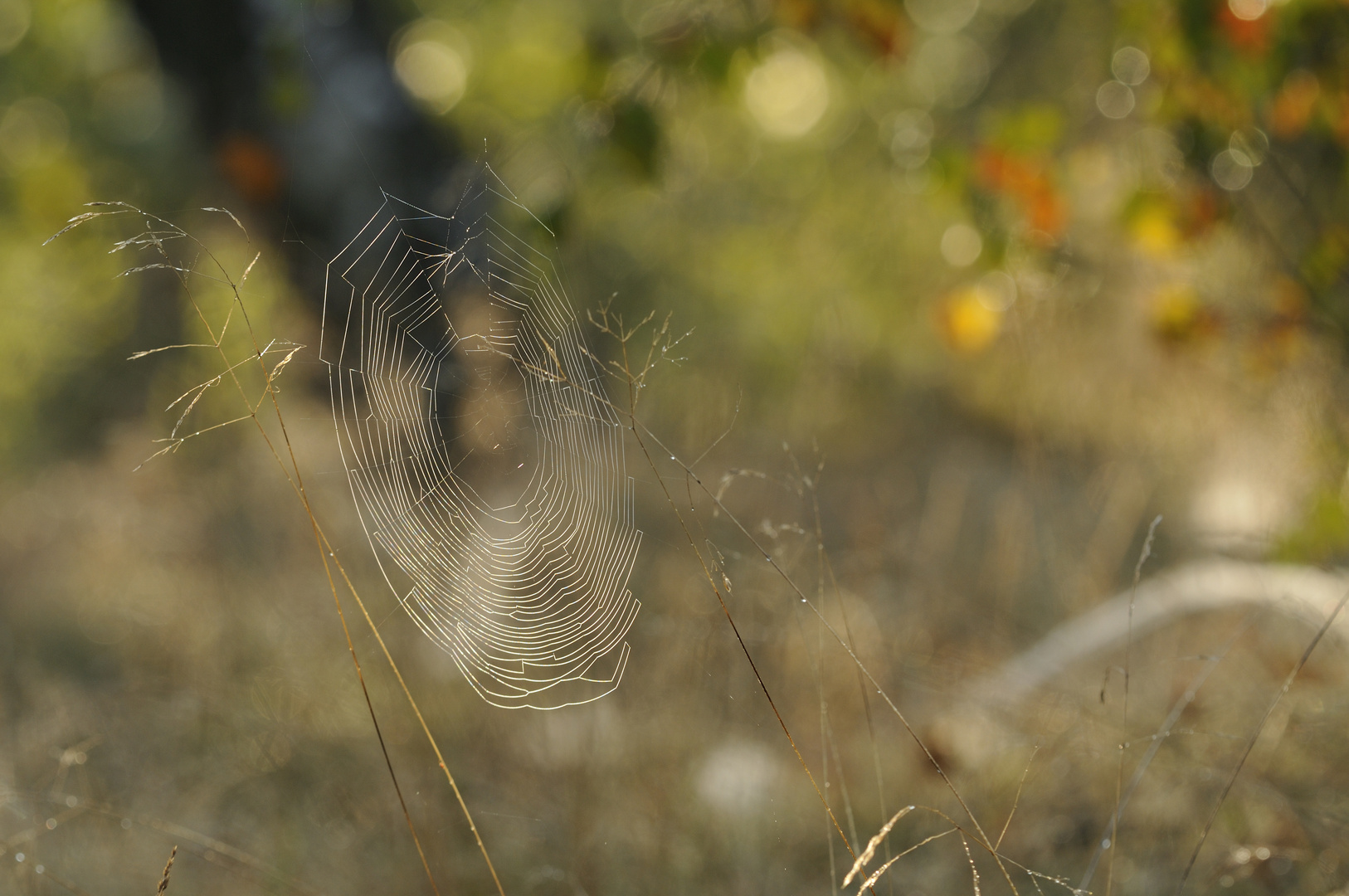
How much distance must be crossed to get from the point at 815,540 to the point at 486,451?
42.3 inches

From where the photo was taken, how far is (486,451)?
274 centimetres

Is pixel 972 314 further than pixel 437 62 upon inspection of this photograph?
No

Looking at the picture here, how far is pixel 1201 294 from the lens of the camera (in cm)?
292

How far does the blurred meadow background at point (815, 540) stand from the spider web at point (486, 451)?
0.36 feet

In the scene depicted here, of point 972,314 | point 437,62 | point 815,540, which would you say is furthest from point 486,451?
point 437,62

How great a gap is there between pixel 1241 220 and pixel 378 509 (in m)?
3.01

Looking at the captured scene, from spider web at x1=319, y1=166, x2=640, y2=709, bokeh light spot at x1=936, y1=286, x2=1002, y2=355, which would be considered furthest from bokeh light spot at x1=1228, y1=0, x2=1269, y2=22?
spider web at x1=319, y1=166, x2=640, y2=709

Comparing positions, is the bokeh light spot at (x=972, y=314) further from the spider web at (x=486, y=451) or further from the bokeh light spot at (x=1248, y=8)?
the spider web at (x=486, y=451)

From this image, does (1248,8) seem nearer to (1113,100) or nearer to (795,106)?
(1113,100)

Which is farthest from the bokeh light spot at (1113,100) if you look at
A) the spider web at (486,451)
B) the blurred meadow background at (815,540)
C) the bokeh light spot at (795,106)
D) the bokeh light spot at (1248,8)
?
the bokeh light spot at (795,106)

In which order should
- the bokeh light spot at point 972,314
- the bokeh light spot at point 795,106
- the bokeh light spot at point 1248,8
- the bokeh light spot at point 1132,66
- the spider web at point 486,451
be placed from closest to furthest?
1. the bokeh light spot at point 1248,8
2. the spider web at point 486,451
3. the bokeh light spot at point 1132,66
4. the bokeh light spot at point 972,314
5. the bokeh light spot at point 795,106

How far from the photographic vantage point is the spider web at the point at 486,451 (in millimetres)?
1972

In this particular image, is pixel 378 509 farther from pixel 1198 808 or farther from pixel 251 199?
pixel 1198 808

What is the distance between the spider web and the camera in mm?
1972
